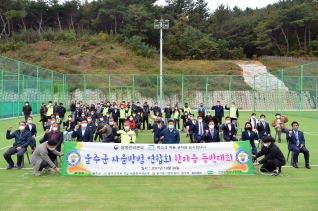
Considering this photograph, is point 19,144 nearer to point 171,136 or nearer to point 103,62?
point 171,136

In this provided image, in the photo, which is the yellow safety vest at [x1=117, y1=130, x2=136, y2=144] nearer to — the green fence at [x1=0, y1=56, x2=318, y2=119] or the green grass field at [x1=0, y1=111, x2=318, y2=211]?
the green grass field at [x1=0, y1=111, x2=318, y2=211]

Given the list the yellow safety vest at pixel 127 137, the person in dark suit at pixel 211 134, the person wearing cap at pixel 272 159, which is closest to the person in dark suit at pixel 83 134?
the yellow safety vest at pixel 127 137

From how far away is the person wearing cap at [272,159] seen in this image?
8500 mm

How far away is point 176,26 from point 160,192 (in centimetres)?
6294

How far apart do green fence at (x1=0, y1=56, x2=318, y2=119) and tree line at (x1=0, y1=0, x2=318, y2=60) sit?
2212 centimetres

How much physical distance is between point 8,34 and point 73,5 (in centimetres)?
1428

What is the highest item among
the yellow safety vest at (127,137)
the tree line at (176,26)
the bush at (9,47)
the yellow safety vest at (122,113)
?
the tree line at (176,26)

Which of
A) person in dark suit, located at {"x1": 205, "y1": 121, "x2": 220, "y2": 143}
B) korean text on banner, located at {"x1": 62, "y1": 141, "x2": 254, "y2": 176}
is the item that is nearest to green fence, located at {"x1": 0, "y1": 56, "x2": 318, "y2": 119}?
person in dark suit, located at {"x1": 205, "y1": 121, "x2": 220, "y2": 143}

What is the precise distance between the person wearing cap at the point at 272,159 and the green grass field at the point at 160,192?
0.99ft

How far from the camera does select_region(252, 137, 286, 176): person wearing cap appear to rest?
27.9 feet

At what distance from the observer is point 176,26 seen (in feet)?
221

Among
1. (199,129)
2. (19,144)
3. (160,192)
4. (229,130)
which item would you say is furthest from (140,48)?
(160,192)

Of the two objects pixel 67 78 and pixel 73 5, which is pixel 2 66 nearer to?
pixel 67 78

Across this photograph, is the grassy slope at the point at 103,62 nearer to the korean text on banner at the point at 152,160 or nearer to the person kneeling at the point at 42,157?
the person kneeling at the point at 42,157
